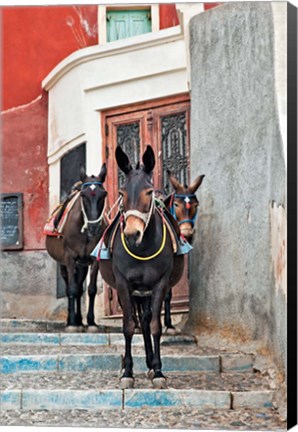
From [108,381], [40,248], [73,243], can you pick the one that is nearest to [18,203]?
[40,248]

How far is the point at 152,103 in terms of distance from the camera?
33.4 ft

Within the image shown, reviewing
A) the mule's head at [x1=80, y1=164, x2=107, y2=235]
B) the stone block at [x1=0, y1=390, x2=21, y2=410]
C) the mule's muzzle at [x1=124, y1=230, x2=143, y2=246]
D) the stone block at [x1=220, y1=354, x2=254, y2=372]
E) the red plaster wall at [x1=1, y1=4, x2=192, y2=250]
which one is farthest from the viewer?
the red plaster wall at [x1=1, y1=4, x2=192, y2=250]

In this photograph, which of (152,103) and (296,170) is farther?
(152,103)

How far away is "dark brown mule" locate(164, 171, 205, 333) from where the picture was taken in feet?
29.5

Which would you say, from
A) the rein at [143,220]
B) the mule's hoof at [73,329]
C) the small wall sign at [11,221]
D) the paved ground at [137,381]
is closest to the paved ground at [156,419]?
the paved ground at [137,381]

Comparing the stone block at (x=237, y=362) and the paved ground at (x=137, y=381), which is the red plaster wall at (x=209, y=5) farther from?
the paved ground at (x=137, y=381)

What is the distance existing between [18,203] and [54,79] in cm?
144

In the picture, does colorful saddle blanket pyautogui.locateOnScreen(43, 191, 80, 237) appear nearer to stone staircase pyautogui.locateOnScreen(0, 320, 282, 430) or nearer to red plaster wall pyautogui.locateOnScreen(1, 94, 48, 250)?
red plaster wall pyautogui.locateOnScreen(1, 94, 48, 250)

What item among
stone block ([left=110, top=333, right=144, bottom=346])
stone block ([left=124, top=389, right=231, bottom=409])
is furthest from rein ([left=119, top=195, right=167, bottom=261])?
stone block ([left=110, top=333, right=144, bottom=346])

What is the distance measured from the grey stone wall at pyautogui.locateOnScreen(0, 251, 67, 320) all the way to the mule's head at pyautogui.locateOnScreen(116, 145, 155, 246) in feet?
12.0

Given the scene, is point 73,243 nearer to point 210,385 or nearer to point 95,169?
point 95,169

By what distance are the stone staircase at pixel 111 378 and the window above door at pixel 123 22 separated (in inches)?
127

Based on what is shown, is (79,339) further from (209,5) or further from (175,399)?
(209,5)

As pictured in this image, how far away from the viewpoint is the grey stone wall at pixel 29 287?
1027cm
